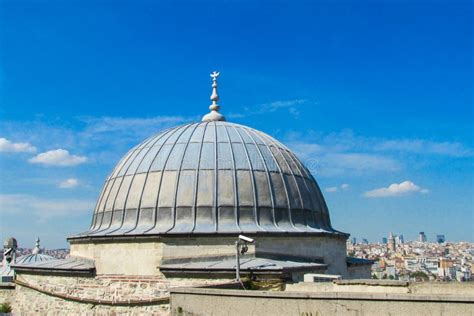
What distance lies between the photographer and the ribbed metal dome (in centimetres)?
1753

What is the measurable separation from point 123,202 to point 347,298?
38.5 feet

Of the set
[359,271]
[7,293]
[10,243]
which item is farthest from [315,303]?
[10,243]

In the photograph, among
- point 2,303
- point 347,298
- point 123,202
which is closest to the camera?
point 347,298

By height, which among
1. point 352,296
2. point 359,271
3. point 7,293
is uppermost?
point 359,271

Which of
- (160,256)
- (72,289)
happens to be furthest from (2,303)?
(160,256)

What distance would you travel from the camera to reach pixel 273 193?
1853 centimetres

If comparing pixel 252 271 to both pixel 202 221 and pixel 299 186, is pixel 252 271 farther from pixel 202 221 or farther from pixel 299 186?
pixel 299 186

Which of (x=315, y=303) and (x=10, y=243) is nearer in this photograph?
(x=315, y=303)

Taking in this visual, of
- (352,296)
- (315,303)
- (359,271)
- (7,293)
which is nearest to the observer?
(352,296)

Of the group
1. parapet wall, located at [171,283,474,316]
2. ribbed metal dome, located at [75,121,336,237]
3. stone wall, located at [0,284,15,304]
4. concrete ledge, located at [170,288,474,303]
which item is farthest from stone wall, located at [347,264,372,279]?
stone wall, located at [0,284,15,304]

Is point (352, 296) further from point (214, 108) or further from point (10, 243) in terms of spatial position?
point (10, 243)

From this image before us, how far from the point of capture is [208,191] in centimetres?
1783

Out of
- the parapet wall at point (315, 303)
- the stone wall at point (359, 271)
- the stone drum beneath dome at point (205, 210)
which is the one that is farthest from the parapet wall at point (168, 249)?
the parapet wall at point (315, 303)

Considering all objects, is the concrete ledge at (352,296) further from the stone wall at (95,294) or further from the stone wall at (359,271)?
the stone wall at (359,271)
